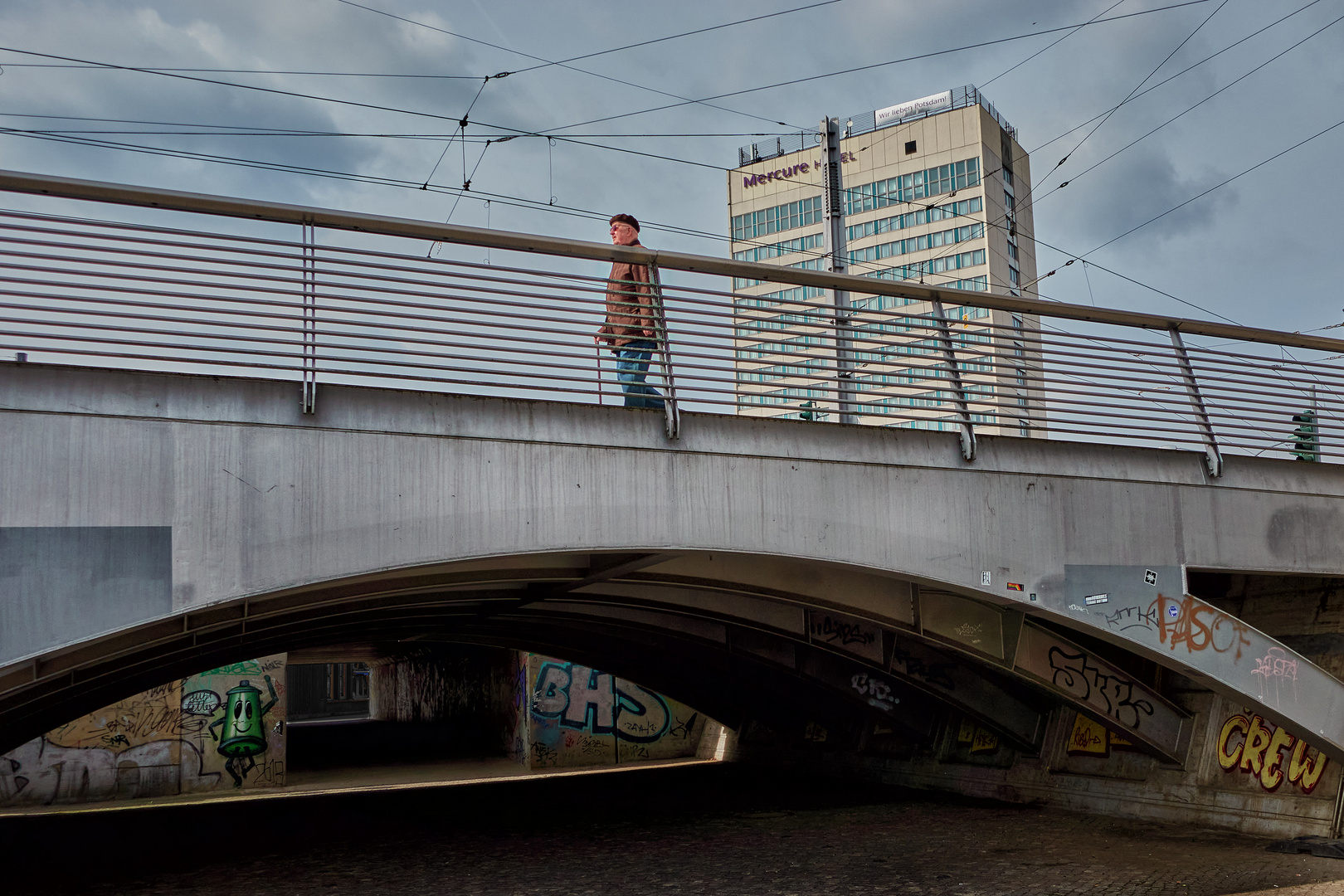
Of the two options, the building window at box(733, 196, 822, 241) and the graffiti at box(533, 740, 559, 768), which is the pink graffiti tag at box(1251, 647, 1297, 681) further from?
the building window at box(733, 196, 822, 241)

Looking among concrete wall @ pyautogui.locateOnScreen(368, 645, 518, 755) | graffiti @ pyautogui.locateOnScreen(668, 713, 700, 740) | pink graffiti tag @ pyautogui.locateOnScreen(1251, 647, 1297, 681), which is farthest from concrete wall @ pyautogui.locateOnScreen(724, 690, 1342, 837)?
concrete wall @ pyautogui.locateOnScreen(368, 645, 518, 755)

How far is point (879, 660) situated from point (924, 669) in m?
0.72

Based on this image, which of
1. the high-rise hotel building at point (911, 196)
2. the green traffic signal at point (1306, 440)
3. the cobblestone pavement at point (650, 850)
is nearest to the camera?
the cobblestone pavement at point (650, 850)

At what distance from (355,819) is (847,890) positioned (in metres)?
9.26

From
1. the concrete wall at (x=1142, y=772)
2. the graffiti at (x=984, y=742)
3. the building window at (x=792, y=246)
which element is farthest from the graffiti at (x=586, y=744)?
the building window at (x=792, y=246)

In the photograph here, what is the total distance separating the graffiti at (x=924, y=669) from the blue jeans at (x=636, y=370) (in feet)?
24.2

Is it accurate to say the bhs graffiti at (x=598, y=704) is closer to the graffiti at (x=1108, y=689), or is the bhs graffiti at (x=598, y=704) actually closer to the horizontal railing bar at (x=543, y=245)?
the graffiti at (x=1108, y=689)

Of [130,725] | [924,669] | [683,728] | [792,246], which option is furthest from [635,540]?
[792,246]

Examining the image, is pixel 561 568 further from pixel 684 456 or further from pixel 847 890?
pixel 847 890

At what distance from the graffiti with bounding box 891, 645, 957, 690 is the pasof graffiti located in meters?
3.59

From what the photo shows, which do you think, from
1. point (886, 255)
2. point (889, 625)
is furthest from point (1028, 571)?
point (886, 255)

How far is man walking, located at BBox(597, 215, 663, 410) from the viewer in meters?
8.78

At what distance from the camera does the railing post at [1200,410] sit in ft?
37.5

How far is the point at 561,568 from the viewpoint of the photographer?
10.8 metres
